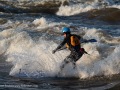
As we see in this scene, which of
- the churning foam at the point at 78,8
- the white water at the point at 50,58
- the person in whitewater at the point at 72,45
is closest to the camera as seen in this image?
the person in whitewater at the point at 72,45

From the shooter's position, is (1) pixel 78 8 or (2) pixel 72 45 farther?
(1) pixel 78 8

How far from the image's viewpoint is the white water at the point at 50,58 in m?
12.3

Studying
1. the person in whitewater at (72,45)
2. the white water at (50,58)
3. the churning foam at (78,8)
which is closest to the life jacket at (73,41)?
the person in whitewater at (72,45)

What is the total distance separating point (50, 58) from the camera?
13.1 meters

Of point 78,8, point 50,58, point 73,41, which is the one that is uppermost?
point 73,41

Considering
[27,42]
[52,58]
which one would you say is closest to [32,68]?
[52,58]

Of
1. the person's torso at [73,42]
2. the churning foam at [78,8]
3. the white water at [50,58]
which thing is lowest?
the churning foam at [78,8]

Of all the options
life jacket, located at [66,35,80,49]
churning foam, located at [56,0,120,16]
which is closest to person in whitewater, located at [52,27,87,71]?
life jacket, located at [66,35,80,49]

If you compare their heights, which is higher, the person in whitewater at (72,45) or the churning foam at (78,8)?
the person in whitewater at (72,45)

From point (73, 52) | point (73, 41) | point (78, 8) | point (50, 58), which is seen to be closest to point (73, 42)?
point (73, 41)

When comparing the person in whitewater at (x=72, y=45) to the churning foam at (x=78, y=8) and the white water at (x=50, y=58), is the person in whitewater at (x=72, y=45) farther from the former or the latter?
the churning foam at (x=78, y=8)

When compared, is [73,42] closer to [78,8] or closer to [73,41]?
[73,41]

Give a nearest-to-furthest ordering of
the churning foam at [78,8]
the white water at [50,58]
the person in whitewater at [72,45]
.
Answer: the person in whitewater at [72,45] < the white water at [50,58] < the churning foam at [78,8]

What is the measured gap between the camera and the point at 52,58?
42.8 ft
